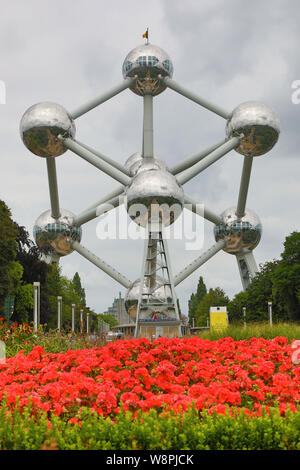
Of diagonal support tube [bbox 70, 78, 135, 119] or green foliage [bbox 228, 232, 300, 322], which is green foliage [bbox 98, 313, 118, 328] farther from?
diagonal support tube [bbox 70, 78, 135, 119]

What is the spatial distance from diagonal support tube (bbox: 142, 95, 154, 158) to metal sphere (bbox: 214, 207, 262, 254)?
6.91 meters

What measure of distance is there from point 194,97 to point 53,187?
32.1 ft

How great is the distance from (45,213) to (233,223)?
12204mm

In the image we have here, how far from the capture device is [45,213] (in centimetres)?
3822

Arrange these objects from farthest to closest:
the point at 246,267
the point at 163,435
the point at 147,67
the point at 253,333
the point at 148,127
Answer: the point at 246,267
the point at 148,127
the point at 147,67
the point at 253,333
the point at 163,435

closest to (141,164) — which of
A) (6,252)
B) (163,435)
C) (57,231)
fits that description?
(57,231)

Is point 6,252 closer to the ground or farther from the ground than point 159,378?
farther from the ground

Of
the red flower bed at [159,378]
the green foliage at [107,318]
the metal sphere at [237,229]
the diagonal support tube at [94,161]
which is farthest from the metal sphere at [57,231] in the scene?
the green foliage at [107,318]

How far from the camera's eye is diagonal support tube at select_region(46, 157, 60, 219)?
32.8 m

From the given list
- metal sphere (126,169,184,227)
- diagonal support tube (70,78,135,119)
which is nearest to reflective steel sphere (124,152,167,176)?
diagonal support tube (70,78,135,119)

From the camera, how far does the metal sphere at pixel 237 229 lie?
38.7 metres

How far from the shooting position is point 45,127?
1213 inches

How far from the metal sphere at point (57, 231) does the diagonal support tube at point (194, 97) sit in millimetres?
10189

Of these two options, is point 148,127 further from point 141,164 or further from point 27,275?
point 27,275
